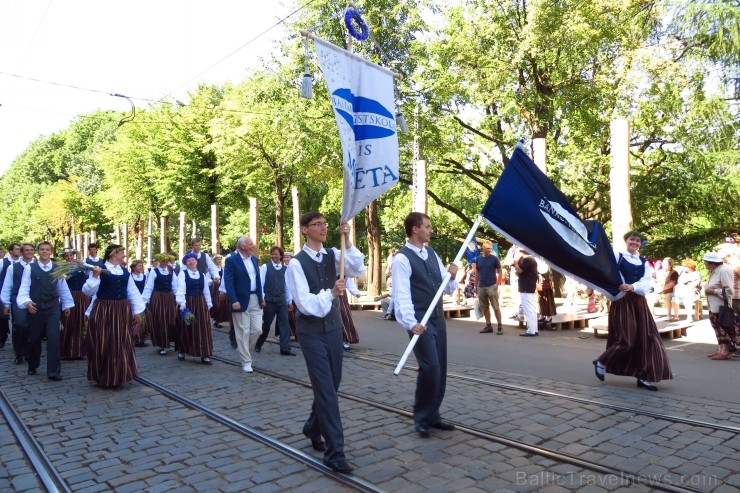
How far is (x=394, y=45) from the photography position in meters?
21.6

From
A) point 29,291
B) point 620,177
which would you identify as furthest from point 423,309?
point 620,177

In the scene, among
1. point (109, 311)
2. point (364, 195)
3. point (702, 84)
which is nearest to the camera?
point (364, 195)

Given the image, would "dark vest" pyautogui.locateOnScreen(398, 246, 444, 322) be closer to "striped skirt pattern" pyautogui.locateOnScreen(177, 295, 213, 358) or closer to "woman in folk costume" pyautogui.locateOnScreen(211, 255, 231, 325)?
"striped skirt pattern" pyautogui.locateOnScreen(177, 295, 213, 358)

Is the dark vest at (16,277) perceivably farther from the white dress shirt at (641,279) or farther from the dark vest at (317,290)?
the white dress shirt at (641,279)

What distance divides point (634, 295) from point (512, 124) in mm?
16467

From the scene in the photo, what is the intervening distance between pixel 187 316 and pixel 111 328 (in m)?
1.60

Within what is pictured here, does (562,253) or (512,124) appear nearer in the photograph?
(562,253)

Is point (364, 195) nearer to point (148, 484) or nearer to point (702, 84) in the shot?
point (148, 484)

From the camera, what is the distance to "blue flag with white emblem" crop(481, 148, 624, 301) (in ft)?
20.5

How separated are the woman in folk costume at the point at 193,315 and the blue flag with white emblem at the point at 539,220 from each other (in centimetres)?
560

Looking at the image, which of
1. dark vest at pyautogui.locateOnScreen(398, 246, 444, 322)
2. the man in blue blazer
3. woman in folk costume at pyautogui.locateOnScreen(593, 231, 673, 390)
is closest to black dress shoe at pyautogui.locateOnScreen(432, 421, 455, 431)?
dark vest at pyautogui.locateOnScreen(398, 246, 444, 322)

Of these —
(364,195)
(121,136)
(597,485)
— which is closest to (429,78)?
(364,195)

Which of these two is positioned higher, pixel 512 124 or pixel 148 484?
pixel 512 124

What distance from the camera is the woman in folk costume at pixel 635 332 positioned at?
7195mm
